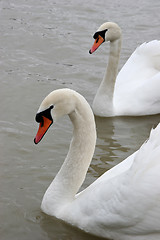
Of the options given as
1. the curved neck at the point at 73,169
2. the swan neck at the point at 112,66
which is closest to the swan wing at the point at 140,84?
Answer: the swan neck at the point at 112,66

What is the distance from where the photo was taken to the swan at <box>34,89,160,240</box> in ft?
16.7

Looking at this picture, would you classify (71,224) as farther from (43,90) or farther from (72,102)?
(43,90)

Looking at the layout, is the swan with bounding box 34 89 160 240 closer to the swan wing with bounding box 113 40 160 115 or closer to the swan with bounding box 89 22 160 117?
the swan with bounding box 89 22 160 117

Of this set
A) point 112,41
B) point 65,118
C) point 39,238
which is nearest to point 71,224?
point 39,238

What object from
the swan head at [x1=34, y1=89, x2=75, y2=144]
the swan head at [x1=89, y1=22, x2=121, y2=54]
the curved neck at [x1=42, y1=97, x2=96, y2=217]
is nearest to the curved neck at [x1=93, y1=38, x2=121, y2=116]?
the swan head at [x1=89, y1=22, x2=121, y2=54]

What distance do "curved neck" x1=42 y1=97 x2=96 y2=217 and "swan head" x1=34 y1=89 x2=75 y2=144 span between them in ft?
0.80

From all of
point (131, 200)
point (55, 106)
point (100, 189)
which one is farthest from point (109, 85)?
point (131, 200)

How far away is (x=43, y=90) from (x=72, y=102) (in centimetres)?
368

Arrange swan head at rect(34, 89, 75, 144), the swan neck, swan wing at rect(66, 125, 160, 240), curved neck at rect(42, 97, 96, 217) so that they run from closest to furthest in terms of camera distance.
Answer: swan wing at rect(66, 125, 160, 240) → swan head at rect(34, 89, 75, 144) → curved neck at rect(42, 97, 96, 217) → the swan neck

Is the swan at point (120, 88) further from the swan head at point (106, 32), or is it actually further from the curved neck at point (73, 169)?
the curved neck at point (73, 169)

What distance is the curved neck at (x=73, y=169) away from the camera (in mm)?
5621

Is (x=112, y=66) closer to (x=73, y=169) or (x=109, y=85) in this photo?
(x=109, y=85)

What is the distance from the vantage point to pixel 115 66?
819 cm

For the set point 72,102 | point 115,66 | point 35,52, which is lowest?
point 35,52
